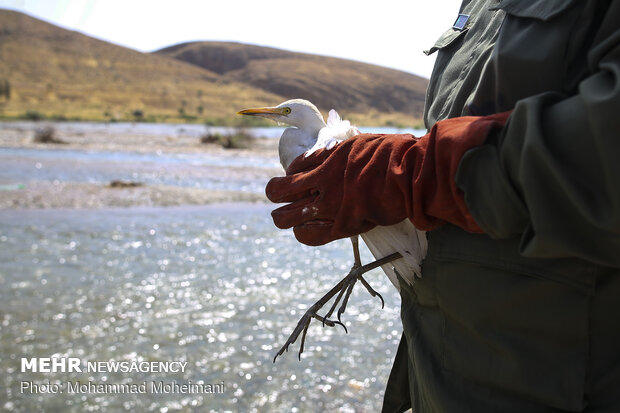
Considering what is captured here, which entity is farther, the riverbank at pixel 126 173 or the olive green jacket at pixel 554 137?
the riverbank at pixel 126 173

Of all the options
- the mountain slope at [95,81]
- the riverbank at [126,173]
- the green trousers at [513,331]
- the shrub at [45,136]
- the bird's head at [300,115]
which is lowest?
the riverbank at [126,173]

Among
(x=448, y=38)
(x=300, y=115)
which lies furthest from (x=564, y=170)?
(x=300, y=115)

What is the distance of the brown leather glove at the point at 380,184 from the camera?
3.84 feet

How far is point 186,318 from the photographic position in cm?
529

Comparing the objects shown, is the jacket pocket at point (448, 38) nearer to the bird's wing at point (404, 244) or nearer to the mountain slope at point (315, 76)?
the bird's wing at point (404, 244)

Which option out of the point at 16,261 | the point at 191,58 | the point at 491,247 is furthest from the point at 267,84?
the point at 491,247

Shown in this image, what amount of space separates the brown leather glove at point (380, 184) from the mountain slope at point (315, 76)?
77.2 meters

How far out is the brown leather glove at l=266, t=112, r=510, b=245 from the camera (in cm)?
117

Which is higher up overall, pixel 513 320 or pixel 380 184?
pixel 380 184

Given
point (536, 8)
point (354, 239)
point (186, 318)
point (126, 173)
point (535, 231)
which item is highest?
point (536, 8)

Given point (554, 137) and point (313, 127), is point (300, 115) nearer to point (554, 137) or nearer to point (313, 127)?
point (313, 127)

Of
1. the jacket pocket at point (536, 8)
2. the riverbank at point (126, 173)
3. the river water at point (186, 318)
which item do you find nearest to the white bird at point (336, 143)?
the jacket pocket at point (536, 8)

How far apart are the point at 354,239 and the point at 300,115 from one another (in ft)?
1.98

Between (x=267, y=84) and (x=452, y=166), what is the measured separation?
92505 mm
